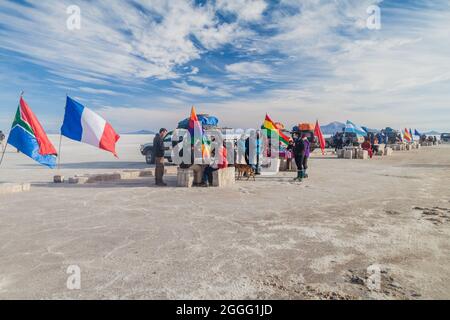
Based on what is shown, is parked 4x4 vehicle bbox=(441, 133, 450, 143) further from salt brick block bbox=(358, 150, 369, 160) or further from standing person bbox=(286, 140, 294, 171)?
standing person bbox=(286, 140, 294, 171)

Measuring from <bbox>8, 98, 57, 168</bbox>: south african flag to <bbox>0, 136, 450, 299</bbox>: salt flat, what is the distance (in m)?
1.49

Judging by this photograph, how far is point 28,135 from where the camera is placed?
9688mm

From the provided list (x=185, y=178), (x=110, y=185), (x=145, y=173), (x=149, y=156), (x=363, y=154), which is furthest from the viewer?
(x=363, y=154)

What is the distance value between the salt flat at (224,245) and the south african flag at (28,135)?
149 cm

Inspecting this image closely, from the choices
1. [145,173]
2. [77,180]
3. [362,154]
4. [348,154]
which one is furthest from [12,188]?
[362,154]

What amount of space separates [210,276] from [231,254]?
31.4 inches

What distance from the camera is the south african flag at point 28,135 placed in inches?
378

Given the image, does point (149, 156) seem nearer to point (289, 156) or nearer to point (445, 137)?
point (289, 156)

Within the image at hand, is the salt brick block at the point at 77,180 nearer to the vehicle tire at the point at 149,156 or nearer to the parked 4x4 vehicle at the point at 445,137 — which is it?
the vehicle tire at the point at 149,156

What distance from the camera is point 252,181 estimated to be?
12273 mm

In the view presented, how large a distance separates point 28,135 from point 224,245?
8.33m

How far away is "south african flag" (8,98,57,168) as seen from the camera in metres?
9.59

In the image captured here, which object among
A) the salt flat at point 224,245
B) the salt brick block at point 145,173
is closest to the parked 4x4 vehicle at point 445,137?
the salt flat at point 224,245
